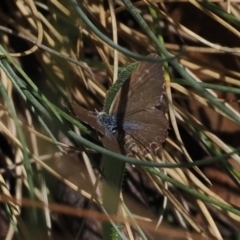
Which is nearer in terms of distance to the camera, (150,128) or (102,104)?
(150,128)

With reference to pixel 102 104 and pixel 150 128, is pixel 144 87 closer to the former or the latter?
pixel 150 128

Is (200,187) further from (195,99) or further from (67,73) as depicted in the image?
(67,73)

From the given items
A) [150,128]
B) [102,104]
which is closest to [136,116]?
[150,128]

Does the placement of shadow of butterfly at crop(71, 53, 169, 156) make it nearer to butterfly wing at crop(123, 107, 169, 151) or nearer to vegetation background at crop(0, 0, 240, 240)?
butterfly wing at crop(123, 107, 169, 151)

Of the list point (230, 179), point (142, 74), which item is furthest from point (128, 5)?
point (230, 179)

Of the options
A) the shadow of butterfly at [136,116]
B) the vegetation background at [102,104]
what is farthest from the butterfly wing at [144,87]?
the vegetation background at [102,104]

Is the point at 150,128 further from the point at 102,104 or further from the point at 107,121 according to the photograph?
the point at 102,104
